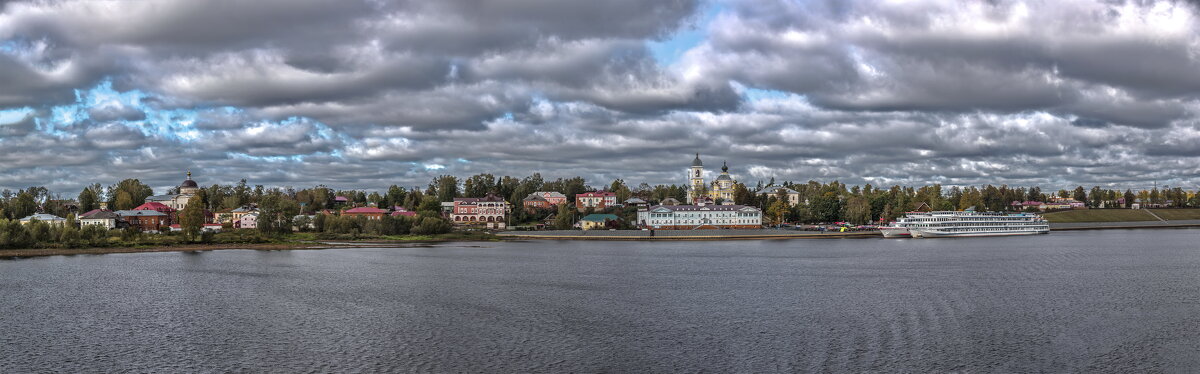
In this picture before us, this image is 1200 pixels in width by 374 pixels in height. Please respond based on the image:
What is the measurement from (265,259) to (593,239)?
4656 centimetres

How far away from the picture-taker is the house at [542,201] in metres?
142

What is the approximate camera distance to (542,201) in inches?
5714

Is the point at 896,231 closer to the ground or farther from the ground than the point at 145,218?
closer to the ground

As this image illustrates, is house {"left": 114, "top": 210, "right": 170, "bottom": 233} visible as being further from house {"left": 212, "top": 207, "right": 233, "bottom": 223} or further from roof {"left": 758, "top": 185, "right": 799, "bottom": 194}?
roof {"left": 758, "top": 185, "right": 799, "bottom": 194}

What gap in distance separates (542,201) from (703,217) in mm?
33360

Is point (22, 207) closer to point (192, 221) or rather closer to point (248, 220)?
point (248, 220)

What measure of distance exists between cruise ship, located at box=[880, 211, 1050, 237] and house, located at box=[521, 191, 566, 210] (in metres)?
59.0

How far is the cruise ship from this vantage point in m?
108

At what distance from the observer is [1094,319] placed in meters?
32.1

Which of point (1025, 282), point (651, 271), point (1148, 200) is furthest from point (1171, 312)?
point (1148, 200)

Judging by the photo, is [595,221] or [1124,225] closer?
[595,221]

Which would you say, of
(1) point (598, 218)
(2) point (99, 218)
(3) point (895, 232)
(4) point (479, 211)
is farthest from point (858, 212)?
(2) point (99, 218)

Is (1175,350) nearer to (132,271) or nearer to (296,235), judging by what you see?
(132,271)

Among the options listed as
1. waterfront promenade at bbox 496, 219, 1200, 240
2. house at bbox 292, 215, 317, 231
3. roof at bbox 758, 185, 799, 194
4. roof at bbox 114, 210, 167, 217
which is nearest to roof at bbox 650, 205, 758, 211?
waterfront promenade at bbox 496, 219, 1200, 240
